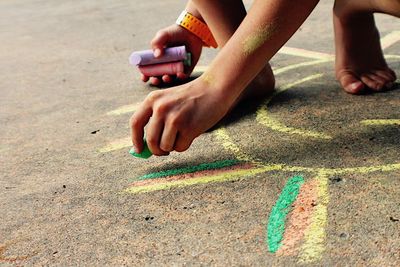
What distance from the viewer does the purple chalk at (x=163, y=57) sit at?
4.75ft

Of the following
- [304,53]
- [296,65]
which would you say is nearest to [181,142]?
[296,65]

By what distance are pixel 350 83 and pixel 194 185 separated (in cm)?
51

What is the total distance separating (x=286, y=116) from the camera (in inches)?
45.6

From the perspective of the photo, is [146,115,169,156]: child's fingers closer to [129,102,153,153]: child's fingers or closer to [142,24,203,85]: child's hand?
[129,102,153,153]: child's fingers

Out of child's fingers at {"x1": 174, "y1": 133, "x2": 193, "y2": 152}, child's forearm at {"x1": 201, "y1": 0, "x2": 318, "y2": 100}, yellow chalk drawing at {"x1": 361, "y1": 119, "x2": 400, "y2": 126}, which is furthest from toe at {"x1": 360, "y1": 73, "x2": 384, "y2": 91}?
child's fingers at {"x1": 174, "y1": 133, "x2": 193, "y2": 152}

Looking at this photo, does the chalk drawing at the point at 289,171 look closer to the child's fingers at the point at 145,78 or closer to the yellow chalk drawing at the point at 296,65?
the yellow chalk drawing at the point at 296,65

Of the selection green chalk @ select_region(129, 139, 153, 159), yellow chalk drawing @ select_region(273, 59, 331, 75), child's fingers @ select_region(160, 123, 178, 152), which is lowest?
yellow chalk drawing @ select_region(273, 59, 331, 75)

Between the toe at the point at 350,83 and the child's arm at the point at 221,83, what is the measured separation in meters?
0.38

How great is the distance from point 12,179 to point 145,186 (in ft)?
0.85

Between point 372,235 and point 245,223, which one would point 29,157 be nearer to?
point 245,223

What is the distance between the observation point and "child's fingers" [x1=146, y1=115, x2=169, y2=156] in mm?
901

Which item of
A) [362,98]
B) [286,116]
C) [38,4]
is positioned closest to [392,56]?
[362,98]

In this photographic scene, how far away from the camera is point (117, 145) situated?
3.65ft

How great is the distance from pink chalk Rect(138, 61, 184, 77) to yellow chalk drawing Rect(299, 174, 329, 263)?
27.0 inches
